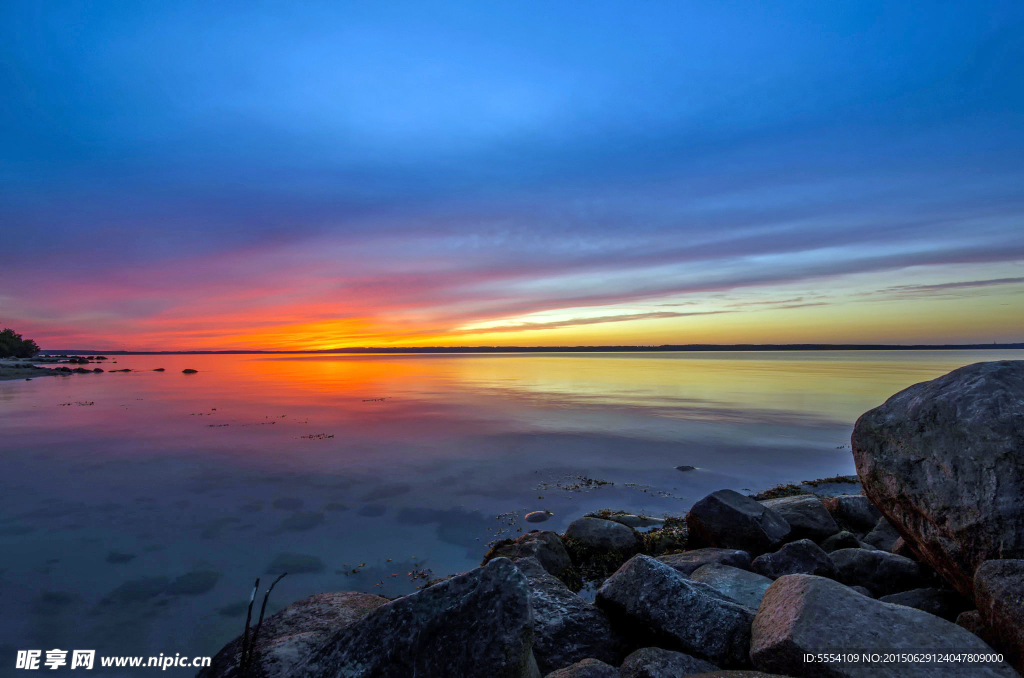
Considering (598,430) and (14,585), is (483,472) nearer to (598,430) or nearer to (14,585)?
(598,430)

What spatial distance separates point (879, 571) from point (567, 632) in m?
4.80

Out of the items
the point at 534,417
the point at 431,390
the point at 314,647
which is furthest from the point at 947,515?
the point at 431,390

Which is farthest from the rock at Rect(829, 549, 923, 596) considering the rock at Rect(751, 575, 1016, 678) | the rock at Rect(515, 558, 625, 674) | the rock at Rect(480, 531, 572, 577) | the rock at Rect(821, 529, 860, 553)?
the rock at Rect(480, 531, 572, 577)

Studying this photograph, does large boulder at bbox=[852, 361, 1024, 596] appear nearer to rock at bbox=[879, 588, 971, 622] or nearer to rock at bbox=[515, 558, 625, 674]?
rock at bbox=[879, 588, 971, 622]

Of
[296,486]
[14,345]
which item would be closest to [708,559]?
[296,486]

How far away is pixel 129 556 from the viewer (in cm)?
885

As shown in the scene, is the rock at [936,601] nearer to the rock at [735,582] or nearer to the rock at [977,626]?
the rock at [977,626]

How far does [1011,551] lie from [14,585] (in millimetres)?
13569

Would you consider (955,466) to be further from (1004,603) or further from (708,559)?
(708,559)

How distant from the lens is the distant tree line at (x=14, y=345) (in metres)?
68.4

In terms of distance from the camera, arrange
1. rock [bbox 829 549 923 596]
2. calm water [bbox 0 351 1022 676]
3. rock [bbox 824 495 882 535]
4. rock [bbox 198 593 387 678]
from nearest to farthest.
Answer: rock [bbox 198 593 387 678], rock [bbox 829 549 923 596], calm water [bbox 0 351 1022 676], rock [bbox 824 495 882 535]

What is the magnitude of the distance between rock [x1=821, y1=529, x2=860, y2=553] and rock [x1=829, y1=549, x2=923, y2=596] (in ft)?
4.72

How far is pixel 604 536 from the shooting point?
917 cm

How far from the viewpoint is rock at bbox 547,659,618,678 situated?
4.28m
